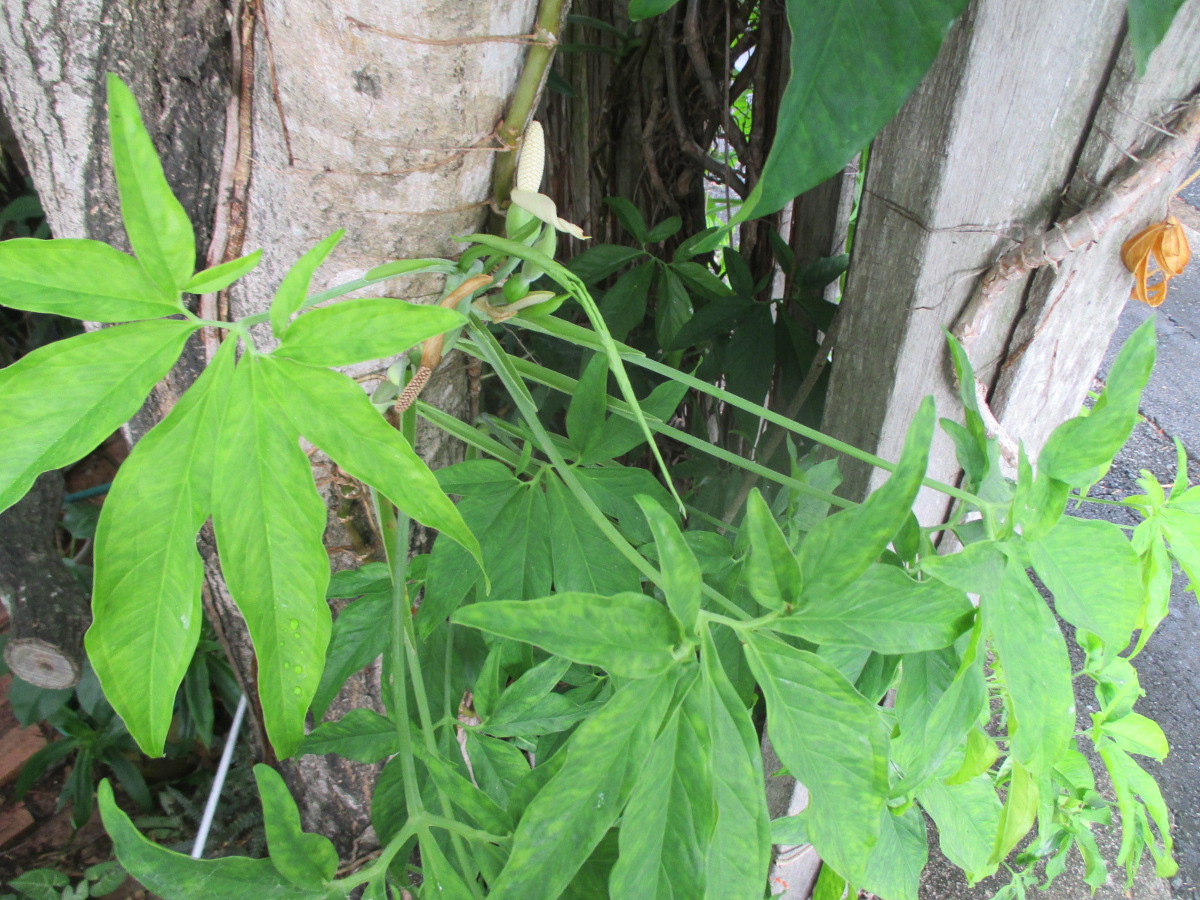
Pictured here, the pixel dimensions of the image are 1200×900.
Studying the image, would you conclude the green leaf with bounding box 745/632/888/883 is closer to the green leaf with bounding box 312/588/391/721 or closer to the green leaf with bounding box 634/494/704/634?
the green leaf with bounding box 634/494/704/634

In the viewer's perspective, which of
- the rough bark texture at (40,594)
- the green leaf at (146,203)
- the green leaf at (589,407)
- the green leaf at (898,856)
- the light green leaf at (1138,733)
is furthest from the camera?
the rough bark texture at (40,594)

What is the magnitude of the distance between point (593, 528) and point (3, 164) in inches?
54.4

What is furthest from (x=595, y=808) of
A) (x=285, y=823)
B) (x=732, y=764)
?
(x=285, y=823)

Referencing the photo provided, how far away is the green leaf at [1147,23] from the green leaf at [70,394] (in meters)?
0.47

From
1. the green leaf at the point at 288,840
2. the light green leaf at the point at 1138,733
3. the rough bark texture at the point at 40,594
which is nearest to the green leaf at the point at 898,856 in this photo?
the light green leaf at the point at 1138,733

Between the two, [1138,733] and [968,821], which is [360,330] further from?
[1138,733]

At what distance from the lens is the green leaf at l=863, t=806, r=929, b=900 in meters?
0.66

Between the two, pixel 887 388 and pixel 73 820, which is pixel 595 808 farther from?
pixel 73 820

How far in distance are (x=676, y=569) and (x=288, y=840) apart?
259mm

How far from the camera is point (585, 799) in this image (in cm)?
37

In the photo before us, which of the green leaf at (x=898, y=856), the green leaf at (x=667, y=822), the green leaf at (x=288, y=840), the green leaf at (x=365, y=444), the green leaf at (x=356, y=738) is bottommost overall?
the green leaf at (x=898, y=856)

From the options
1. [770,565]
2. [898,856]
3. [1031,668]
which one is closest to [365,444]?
[770,565]

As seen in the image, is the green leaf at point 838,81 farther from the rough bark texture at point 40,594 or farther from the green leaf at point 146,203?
the rough bark texture at point 40,594

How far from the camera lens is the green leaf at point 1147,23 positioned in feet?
1.24
